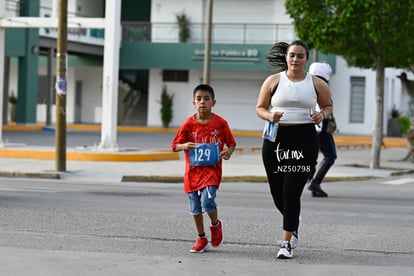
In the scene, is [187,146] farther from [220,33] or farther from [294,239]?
[220,33]

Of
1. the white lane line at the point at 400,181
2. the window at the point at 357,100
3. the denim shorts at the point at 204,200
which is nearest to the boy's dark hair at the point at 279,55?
the denim shorts at the point at 204,200

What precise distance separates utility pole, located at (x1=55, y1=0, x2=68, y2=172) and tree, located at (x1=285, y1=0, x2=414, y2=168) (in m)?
6.56

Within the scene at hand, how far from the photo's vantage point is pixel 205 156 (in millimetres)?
9062

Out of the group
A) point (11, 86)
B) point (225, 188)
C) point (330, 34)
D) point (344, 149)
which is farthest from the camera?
point (11, 86)

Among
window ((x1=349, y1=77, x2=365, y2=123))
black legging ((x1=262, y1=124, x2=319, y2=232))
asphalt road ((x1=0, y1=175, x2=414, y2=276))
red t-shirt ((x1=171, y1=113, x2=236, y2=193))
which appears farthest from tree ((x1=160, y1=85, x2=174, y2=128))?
black legging ((x1=262, y1=124, x2=319, y2=232))

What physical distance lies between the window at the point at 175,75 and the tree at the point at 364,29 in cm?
2527

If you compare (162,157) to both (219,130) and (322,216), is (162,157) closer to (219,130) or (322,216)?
(322,216)

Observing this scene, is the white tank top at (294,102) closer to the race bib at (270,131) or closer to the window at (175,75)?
the race bib at (270,131)

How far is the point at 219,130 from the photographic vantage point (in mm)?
9188

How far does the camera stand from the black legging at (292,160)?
8734 mm

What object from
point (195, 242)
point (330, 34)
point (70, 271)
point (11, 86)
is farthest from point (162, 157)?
point (11, 86)

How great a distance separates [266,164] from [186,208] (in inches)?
170

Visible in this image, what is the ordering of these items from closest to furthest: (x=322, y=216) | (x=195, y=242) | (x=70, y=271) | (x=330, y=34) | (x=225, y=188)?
(x=70, y=271) → (x=195, y=242) → (x=322, y=216) → (x=225, y=188) → (x=330, y=34)

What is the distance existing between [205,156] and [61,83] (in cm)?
1010
